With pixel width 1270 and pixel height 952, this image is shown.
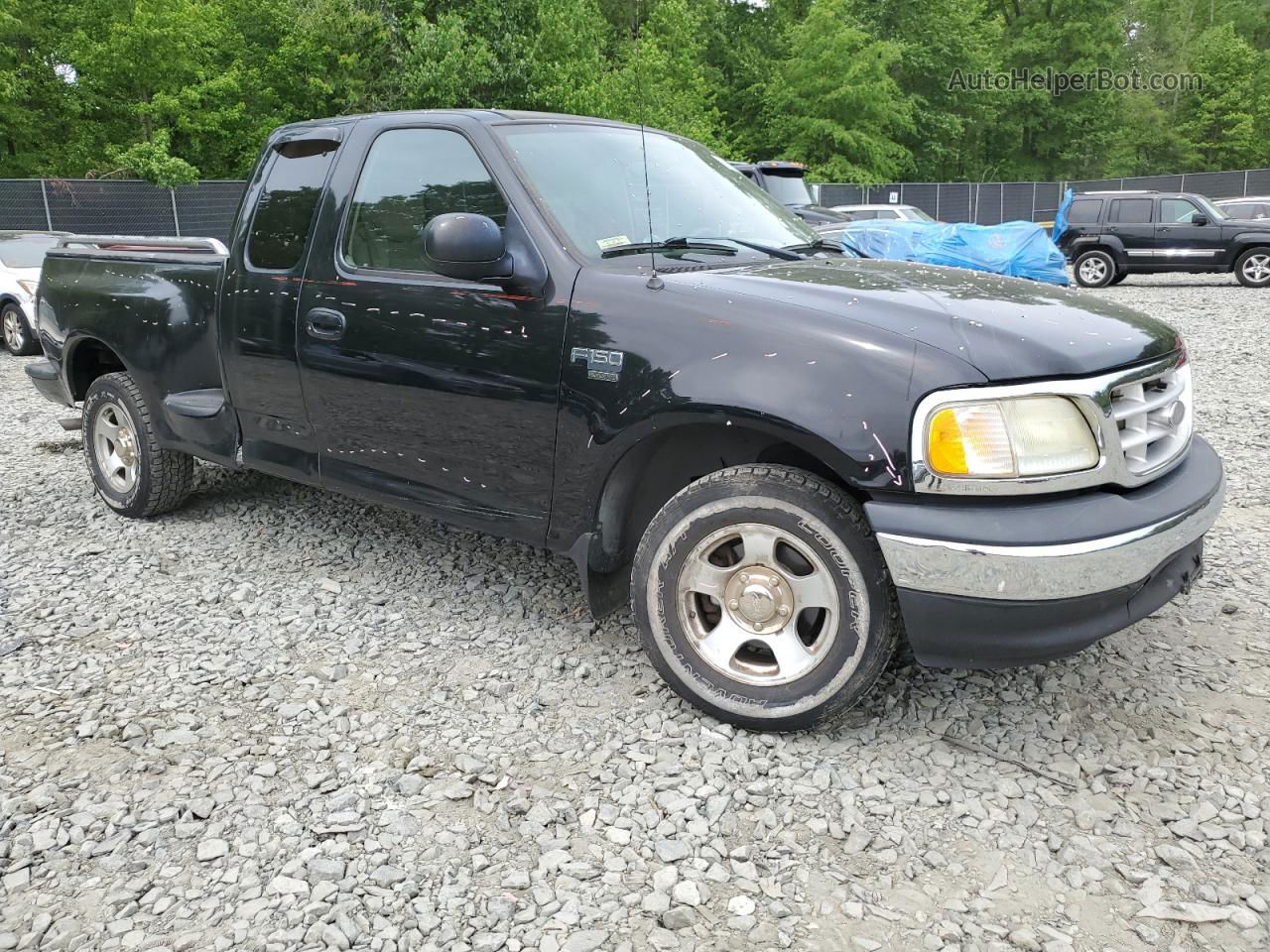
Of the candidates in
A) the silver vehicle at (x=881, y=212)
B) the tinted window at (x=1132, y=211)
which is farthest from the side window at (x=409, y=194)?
the silver vehicle at (x=881, y=212)

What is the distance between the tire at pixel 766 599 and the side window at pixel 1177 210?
19.1 m

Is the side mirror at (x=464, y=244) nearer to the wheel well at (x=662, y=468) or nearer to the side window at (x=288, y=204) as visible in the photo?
the wheel well at (x=662, y=468)

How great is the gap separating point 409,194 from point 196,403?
5.34 ft

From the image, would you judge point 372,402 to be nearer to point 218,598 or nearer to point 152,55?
point 218,598

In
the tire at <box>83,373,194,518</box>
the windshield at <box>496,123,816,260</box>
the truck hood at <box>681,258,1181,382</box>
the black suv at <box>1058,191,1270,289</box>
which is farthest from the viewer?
the black suv at <box>1058,191,1270,289</box>

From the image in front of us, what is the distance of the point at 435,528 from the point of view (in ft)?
17.0

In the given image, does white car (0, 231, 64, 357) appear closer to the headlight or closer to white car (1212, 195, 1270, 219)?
the headlight

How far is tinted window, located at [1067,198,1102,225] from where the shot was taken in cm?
1975

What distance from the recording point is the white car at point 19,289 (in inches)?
490

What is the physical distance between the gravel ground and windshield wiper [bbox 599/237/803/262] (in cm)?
147

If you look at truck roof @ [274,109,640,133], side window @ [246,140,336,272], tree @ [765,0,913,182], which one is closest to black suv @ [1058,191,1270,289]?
truck roof @ [274,109,640,133]

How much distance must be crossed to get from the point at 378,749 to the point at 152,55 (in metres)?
29.5

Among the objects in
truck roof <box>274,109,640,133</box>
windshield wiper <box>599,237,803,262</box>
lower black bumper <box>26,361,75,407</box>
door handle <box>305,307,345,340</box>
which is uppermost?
truck roof <box>274,109,640,133</box>

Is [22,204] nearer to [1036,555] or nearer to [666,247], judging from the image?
[666,247]
